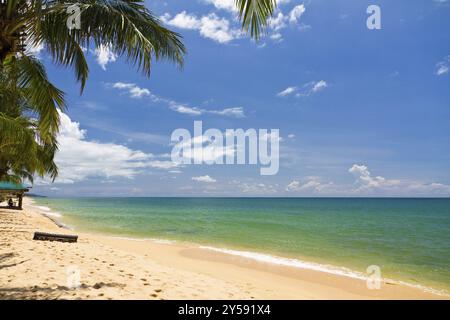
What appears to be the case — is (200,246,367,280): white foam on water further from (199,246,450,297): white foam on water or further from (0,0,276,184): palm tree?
(0,0,276,184): palm tree

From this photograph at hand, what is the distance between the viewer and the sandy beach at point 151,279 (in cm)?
514

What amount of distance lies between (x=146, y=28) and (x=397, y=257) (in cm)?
1538

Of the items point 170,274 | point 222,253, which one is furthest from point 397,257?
point 170,274

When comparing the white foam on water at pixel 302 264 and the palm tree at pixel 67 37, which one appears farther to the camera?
the white foam on water at pixel 302 264

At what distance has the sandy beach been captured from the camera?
514cm

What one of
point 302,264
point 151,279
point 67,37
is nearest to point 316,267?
point 302,264

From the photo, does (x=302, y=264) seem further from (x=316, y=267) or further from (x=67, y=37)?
(x=67, y=37)

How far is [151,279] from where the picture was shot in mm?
6410

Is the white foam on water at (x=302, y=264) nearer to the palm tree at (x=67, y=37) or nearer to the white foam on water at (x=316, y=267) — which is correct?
the white foam on water at (x=316, y=267)

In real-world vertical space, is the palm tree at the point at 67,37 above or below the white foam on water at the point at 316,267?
above

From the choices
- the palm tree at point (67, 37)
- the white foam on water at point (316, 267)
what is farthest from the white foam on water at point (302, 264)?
the palm tree at point (67, 37)

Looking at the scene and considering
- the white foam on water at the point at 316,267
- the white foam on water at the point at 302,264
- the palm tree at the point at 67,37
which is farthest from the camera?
the white foam on water at the point at 302,264
